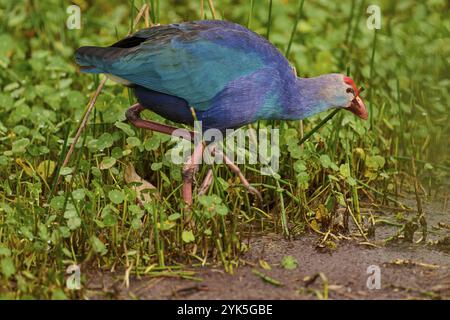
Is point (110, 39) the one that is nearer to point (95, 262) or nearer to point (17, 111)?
point (17, 111)

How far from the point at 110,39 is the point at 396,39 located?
5.76ft

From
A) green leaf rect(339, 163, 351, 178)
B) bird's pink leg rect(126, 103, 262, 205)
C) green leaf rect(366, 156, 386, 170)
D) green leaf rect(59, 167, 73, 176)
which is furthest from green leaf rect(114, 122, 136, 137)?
green leaf rect(366, 156, 386, 170)

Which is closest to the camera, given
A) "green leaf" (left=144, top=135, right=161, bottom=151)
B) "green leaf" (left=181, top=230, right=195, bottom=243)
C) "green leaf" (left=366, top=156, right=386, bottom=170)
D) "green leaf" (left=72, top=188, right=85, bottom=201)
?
"green leaf" (left=181, top=230, right=195, bottom=243)

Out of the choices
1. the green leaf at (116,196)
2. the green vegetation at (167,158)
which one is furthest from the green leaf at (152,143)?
the green leaf at (116,196)

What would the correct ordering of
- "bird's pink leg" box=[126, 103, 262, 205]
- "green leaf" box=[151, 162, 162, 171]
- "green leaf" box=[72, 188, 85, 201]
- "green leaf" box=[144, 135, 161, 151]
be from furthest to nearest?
"green leaf" box=[144, 135, 161, 151] → "green leaf" box=[151, 162, 162, 171] → "bird's pink leg" box=[126, 103, 262, 205] → "green leaf" box=[72, 188, 85, 201]

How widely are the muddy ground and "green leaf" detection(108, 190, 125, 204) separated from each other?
1.13 feet

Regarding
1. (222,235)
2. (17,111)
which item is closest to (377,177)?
→ (222,235)

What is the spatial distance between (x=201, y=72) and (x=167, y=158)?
0.51 m

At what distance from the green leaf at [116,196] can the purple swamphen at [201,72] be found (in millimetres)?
274

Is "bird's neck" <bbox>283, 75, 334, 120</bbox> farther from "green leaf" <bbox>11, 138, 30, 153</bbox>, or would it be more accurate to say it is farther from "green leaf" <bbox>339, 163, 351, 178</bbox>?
"green leaf" <bbox>11, 138, 30, 153</bbox>

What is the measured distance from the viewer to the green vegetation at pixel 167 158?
11.8ft

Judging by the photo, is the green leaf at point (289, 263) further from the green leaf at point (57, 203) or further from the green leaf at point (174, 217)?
the green leaf at point (57, 203)

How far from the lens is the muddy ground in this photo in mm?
3408

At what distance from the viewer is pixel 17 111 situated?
15.3 ft
